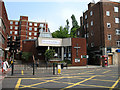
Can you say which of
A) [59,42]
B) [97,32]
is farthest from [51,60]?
A: [97,32]

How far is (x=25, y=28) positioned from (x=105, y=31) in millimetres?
43850

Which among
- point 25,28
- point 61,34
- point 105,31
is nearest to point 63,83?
point 105,31

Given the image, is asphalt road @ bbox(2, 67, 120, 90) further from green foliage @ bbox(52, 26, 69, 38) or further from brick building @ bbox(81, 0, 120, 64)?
green foliage @ bbox(52, 26, 69, 38)

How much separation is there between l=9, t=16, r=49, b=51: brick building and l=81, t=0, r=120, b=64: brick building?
35283mm

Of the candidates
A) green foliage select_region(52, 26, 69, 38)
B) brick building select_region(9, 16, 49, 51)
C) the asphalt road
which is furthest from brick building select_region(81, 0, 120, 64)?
brick building select_region(9, 16, 49, 51)

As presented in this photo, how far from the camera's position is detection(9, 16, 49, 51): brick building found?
64812mm

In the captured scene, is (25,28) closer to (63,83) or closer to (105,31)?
(105,31)

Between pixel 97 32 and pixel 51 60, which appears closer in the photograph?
pixel 51 60

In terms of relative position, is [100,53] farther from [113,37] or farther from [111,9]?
[111,9]

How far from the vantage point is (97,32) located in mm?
34281

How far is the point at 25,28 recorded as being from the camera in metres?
65.3

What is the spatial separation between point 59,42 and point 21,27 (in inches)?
1595

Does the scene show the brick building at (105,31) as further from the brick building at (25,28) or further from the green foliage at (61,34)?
the brick building at (25,28)

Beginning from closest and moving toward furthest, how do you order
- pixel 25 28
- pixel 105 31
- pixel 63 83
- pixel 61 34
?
pixel 63 83 < pixel 105 31 < pixel 61 34 < pixel 25 28
